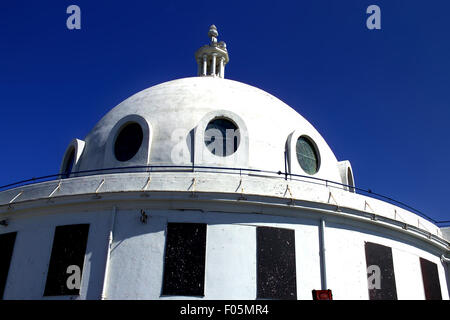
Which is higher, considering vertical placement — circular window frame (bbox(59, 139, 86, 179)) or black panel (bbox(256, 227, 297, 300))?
circular window frame (bbox(59, 139, 86, 179))

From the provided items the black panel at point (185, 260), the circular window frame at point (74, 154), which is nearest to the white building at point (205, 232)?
the black panel at point (185, 260)

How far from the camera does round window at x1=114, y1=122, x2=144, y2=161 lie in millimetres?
18734

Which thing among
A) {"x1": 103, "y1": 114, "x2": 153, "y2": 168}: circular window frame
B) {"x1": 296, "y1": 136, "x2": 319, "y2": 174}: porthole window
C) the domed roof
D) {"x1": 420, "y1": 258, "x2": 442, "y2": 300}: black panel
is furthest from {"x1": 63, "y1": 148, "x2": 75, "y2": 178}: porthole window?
{"x1": 420, "y1": 258, "x2": 442, "y2": 300}: black panel

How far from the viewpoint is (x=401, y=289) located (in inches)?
656

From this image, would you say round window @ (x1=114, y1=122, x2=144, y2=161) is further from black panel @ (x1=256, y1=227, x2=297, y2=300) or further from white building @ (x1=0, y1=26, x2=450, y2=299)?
black panel @ (x1=256, y1=227, x2=297, y2=300)

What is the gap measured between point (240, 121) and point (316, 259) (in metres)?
6.13

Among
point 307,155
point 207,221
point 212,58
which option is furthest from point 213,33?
point 207,221

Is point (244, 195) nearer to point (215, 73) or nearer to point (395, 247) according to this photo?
point (395, 247)

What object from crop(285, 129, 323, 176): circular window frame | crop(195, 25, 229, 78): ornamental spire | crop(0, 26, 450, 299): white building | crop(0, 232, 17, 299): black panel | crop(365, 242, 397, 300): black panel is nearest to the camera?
crop(0, 26, 450, 299): white building

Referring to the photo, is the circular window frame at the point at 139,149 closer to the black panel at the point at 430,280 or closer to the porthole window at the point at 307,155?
the porthole window at the point at 307,155

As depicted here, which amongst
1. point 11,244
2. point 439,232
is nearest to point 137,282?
point 11,244

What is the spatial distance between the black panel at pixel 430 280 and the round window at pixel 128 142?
1123cm

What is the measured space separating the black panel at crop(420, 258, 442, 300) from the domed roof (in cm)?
500

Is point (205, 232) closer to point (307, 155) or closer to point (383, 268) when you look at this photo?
point (383, 268)
